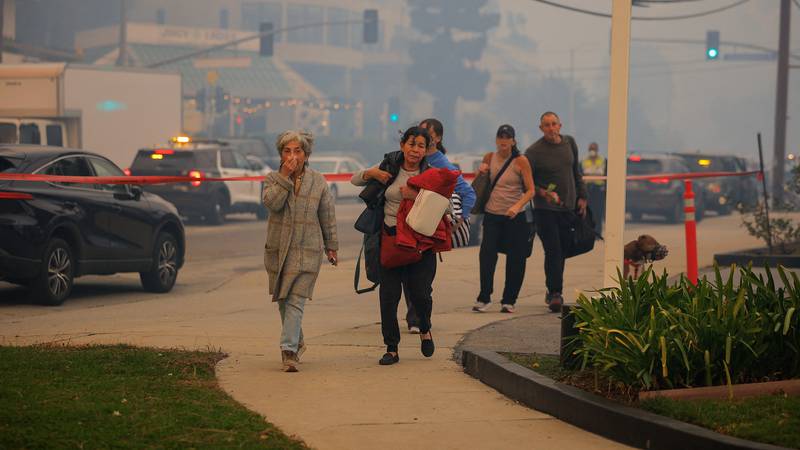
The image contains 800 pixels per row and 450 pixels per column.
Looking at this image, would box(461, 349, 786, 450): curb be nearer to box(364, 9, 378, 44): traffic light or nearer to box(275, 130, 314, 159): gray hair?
box(275, 130, 314, 159): gray hair

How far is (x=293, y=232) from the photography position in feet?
30.1

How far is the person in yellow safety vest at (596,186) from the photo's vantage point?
1002 inches

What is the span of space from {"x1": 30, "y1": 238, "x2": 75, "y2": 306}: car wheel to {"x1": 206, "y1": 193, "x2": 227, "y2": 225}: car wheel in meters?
16.1

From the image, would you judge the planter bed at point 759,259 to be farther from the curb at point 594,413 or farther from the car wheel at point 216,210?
the car wheel at point 216,210

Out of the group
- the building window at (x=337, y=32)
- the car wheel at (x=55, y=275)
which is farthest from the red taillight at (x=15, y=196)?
the building window at (x=337, y=32)

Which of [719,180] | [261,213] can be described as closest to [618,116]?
[261,213]

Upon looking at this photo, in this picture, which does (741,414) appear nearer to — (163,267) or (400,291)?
(400,291)

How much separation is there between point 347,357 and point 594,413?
3003mm

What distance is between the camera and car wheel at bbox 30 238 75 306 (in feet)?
45.2

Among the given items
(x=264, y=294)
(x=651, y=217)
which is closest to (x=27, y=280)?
(x=264, y=294)

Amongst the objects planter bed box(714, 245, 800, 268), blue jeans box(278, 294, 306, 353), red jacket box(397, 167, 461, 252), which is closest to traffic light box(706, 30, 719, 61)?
planter bed box(714, 245, 800, 268)

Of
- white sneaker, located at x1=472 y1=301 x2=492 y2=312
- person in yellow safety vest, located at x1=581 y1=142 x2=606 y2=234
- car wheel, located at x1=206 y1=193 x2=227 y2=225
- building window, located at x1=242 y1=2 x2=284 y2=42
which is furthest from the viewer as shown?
building window, located at x1=242 y1=2 x2=284 y2=42

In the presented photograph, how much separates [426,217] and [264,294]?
6.25 m

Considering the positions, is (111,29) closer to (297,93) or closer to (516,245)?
(297,93)
